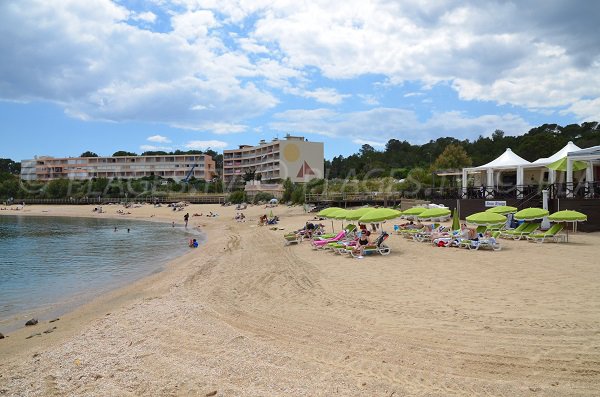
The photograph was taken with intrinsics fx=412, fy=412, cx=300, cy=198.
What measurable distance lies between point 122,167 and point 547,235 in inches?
4077

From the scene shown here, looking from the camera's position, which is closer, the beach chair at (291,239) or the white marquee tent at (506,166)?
the beach chair at (291,239)

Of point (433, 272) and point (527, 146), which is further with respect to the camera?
point (527, 146)

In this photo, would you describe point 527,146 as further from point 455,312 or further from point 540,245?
point 455,312

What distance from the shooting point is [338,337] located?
19.8ft

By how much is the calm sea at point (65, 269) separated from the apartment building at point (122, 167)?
7336cm

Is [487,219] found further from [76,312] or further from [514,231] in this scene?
[76,312]

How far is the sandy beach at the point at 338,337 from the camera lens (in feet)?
15.1

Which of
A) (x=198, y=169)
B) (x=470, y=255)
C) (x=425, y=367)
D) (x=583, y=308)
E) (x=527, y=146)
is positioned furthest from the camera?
(x=198, y=169)

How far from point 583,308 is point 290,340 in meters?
4.81

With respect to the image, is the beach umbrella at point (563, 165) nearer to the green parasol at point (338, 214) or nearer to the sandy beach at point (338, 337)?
the sandy beach at point (338, 337)

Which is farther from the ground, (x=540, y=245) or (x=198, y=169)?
(x=198, y=169)

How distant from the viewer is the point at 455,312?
6.89 metres

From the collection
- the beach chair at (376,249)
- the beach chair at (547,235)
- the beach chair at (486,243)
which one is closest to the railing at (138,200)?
the beach chair at (376,249)

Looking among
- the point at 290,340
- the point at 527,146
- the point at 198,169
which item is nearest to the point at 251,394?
the point at 290,340
